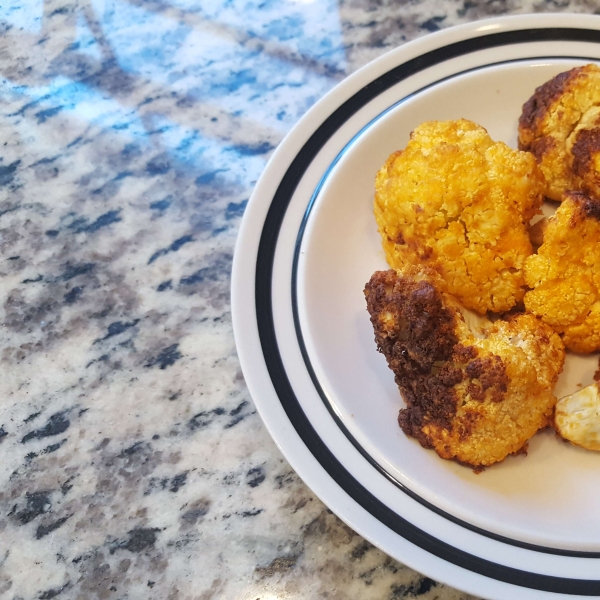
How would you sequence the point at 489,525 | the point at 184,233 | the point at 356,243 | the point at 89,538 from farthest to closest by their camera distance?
the point at 184,233, the point at 356,243, the point at 89,538, the point at 489,525

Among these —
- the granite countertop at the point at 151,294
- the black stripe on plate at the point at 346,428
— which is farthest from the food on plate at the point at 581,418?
the granite countertop at the point at 151,294

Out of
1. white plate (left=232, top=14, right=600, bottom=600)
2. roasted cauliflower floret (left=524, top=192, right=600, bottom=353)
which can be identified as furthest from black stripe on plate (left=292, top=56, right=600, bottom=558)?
roasted cauliflower floret (left=524, top=192, right=600, bottom=353)

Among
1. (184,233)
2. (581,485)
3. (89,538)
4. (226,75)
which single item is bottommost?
(89,538)

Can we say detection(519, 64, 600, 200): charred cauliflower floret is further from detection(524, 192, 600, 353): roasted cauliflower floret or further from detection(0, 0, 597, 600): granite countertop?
detection(0, 0, 597, 600): granite countertop

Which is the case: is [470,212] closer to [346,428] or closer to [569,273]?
[569,273]

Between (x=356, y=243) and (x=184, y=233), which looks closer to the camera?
(x=356, y=243)

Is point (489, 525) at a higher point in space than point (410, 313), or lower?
lower

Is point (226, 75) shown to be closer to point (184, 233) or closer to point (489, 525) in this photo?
point (184, 233)

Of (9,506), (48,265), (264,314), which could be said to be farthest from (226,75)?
(9,506)

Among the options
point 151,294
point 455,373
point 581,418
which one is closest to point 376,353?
point 455,373
